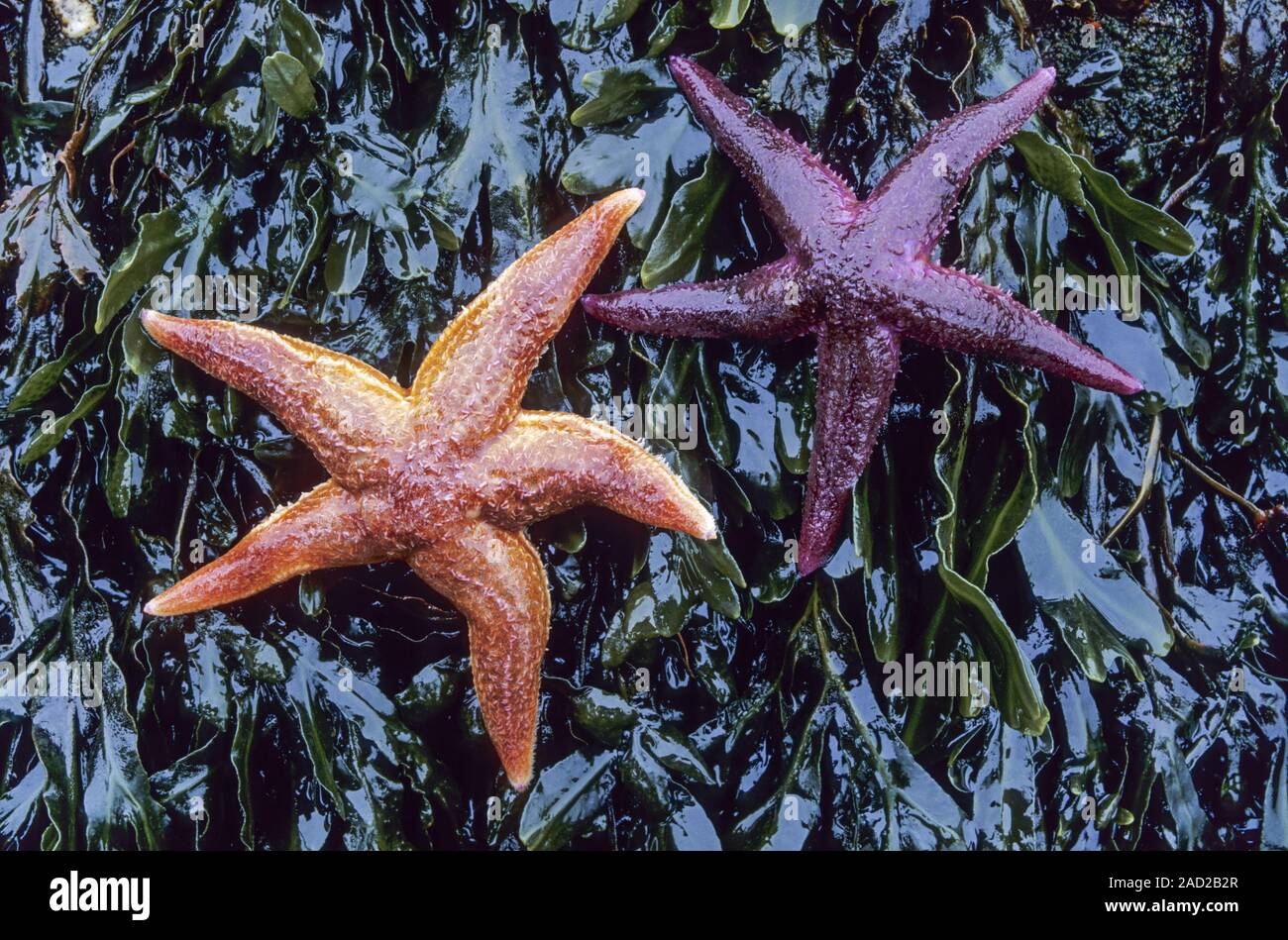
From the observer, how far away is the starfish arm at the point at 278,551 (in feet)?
6.66

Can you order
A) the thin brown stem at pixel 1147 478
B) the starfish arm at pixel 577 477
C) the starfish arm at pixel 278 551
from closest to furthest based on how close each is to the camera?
the starfish arm at pixel 577 477, the starfish arm at pixel 278 551, the thin brown stem at pixel 1147 478

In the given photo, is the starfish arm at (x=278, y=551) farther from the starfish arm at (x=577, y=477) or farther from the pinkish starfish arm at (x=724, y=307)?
the pinkish starfish arm at (x=724, y=307)

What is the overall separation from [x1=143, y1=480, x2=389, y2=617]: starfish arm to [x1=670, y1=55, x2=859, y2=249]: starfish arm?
130 cm

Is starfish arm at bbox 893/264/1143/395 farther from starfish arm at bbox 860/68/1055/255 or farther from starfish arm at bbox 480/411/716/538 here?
starfish arm at bbox 480/411/716/538

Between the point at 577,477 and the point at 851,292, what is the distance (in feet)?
2.63

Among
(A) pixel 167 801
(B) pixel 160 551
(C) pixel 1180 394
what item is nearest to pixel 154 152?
(B) pixel 160 551

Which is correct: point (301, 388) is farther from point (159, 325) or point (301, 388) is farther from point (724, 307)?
point (724, 307)

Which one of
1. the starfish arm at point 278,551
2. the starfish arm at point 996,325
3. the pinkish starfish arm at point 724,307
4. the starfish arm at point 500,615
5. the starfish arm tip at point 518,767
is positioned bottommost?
the starfish arm tip at point 518,767

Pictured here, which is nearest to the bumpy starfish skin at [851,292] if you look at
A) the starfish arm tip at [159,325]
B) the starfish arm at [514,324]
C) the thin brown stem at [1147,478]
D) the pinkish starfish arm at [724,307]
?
the pinkish starfish arm at [724,307]

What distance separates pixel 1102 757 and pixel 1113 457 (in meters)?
0.84

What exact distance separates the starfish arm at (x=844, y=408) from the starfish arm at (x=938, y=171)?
0.24m

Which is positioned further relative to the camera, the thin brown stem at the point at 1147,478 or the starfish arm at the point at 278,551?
the thin brown stem at the point at 1147,478

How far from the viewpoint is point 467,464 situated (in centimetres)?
199

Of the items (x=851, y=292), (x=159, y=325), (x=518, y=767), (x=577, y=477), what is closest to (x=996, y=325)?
(x=851, y=292)
